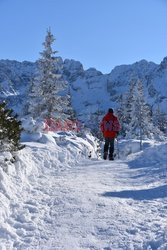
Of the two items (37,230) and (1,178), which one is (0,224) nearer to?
(37,230)

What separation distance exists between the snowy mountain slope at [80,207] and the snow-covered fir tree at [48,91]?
18840mm

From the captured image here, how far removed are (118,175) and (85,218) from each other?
4.70 m

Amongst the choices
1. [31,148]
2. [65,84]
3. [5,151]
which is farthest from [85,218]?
[65,84]

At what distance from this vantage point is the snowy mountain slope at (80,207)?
223 inches

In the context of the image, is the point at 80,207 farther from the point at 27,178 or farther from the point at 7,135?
the point at 7,135

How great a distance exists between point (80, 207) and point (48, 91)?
25.0m

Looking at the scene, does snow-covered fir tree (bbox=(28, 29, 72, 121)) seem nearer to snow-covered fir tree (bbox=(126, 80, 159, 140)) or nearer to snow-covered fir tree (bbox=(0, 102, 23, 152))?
A: snow-covered fir tree (bbox=(126, 80, 159, 140))

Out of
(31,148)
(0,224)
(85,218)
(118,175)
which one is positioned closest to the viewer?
(0,224)

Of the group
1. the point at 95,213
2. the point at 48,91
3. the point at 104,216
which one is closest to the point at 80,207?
the point at 95,213

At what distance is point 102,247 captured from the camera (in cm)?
547

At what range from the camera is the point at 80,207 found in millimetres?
7246

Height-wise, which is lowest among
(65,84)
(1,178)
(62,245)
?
(62,245)

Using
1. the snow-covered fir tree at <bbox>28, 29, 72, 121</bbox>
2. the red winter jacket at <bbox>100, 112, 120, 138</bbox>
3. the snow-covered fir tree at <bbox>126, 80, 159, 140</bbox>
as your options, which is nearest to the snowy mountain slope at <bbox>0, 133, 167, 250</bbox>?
the red winter jacket at <bbox>100, 112, 120, 138</bbox>

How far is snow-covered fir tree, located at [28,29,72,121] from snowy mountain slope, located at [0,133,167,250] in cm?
1884
